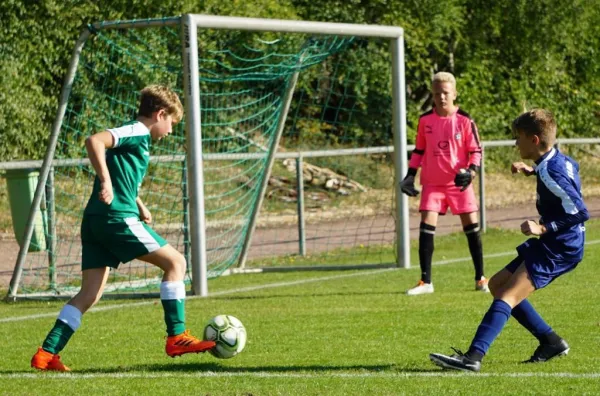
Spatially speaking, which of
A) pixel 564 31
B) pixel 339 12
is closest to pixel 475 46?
pixel 564 31

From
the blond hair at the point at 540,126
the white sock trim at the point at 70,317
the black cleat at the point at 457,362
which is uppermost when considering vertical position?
the blond hair at the point at 540,126

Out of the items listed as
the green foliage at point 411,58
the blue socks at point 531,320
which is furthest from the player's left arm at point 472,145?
the blue socks at point 531,320

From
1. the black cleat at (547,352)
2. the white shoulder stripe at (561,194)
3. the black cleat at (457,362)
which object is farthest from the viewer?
the black cleat at (547,352)

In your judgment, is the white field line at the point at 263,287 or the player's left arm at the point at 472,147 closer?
the white field line at the point at 263,287

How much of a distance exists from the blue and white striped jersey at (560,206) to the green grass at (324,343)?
0.67 meters

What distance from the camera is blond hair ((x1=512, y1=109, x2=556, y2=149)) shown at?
22.7 ft

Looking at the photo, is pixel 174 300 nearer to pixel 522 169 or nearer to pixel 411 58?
pixel 522 169

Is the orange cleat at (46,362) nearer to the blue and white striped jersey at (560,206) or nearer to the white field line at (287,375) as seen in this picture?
the white field line at (287,375)

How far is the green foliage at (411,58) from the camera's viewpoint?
1705cm

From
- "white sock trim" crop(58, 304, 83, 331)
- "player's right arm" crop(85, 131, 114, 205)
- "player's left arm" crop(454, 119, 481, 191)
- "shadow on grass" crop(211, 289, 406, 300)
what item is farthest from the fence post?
"player's right arm" crop(85, 131, 114, 205)

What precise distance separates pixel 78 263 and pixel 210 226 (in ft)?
9.71

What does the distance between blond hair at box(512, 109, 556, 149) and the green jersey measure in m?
2.27

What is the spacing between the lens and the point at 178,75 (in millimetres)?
13422

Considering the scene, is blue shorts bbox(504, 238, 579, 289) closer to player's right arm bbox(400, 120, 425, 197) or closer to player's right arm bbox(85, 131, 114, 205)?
player's right arm bbox(85, 131, 114, 205)
